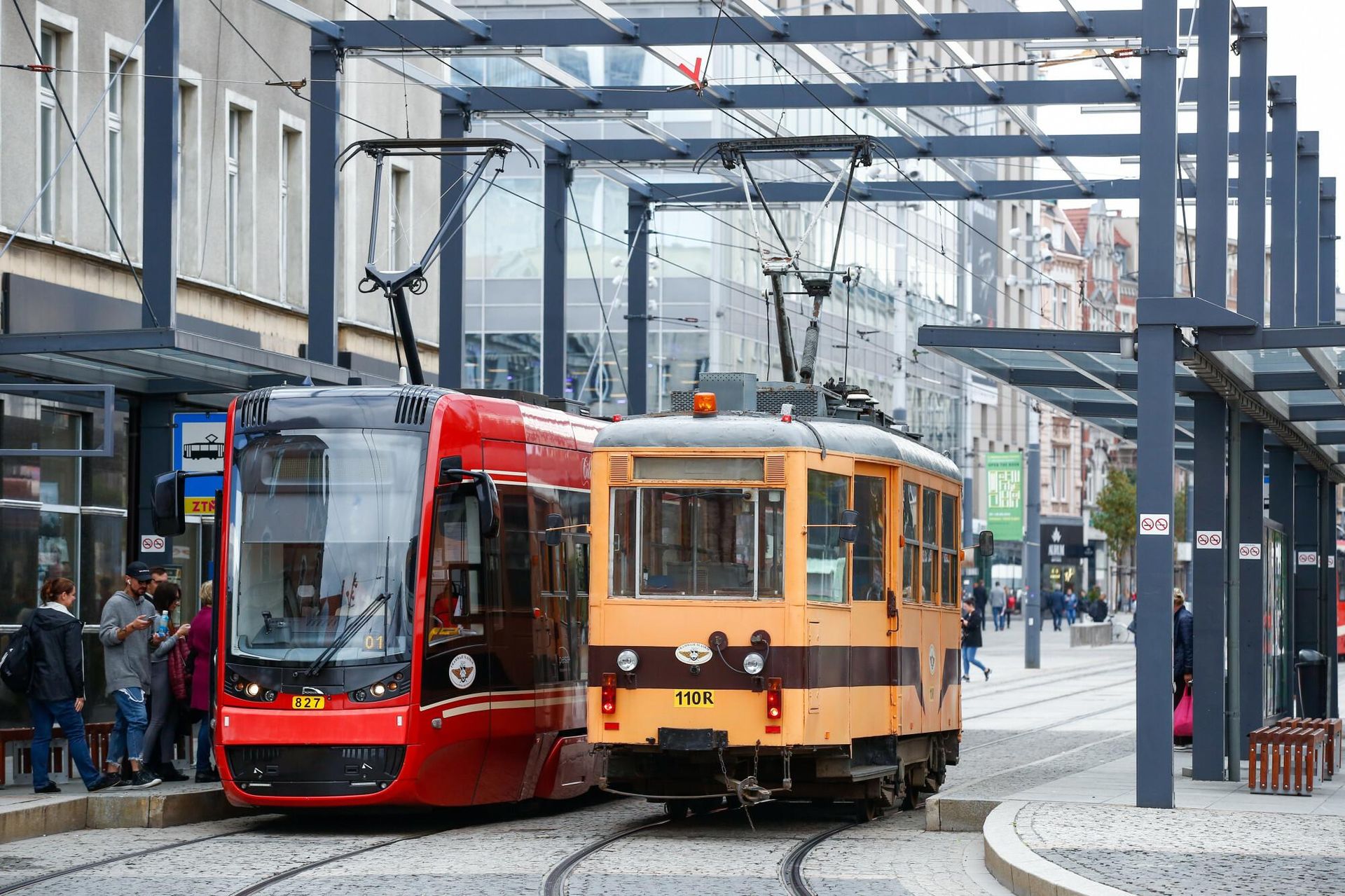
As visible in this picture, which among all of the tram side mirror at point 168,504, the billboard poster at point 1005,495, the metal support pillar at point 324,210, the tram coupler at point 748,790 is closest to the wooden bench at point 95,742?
the tram side mirror at point 168,504

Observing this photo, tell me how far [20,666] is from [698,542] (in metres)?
5.06

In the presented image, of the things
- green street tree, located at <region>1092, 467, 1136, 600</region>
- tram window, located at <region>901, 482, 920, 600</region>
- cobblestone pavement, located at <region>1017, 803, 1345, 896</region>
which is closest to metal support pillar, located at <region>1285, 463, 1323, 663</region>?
tram window, located at <region>901, 482, 920, 600</region>

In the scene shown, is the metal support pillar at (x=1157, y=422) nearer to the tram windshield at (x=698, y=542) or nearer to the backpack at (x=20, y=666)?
the tram windshield at (x=698, y=542)

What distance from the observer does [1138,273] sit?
16156mm

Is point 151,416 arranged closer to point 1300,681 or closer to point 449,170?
point 449,170

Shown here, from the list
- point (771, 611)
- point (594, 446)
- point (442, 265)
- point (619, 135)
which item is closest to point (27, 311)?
point (442, 265)

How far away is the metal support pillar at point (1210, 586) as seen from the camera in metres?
17.2

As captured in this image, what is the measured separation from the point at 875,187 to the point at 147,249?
38.2 feet

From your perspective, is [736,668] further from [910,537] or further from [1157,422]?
[1157,422]

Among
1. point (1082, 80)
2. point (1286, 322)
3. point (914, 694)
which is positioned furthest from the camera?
point (1082, 80)

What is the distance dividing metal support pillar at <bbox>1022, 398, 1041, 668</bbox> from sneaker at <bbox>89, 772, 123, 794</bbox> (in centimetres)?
3046

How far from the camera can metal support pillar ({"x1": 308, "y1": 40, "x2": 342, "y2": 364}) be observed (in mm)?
21969

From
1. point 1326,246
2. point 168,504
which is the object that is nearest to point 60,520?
point 168,504

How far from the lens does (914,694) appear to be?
54.1 ft
